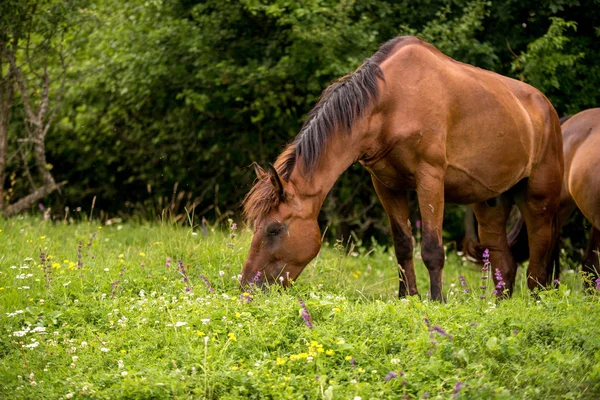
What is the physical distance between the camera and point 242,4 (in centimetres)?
1098

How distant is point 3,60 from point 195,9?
2.72 m

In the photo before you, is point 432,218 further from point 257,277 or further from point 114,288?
point 114,288

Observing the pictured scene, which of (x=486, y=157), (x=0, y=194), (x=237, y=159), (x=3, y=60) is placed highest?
(x=3, y=60)

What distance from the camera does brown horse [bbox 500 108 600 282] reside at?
7961mm

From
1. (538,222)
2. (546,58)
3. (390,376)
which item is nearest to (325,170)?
(390,376)

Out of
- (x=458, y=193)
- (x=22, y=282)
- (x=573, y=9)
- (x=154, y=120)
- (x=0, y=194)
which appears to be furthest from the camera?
(x=154, y=120)

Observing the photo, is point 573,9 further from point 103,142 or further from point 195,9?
point 103,142

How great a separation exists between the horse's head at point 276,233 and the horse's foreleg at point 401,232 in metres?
1.01

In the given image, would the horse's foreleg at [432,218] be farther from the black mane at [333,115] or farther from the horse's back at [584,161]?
the horse's back at [584,161]

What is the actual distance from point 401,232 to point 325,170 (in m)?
1.07

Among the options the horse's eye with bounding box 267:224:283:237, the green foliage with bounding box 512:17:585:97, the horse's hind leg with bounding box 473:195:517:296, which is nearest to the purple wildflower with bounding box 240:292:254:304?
the horse's eye with bounding box 267:224:283:237

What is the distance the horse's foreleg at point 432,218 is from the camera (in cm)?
627

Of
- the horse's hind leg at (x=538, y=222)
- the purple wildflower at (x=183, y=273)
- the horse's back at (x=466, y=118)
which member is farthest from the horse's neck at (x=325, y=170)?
the horse's hind leg at (x=538, y=222)

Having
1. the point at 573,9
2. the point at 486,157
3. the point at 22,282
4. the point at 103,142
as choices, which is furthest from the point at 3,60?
the point at 573,9
